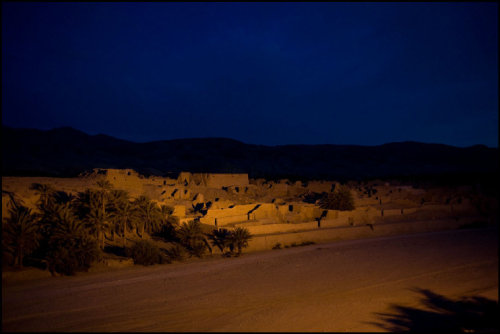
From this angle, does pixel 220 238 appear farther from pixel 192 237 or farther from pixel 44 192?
pixel 44 192

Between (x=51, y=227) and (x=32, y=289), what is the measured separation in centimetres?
244

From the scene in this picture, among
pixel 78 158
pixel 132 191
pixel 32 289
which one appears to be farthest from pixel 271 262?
pixel 78 158

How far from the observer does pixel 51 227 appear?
10148mm

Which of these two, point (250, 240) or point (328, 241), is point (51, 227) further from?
point (328, 241)

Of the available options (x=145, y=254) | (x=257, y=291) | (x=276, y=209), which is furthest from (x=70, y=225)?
(x=276, y=209)

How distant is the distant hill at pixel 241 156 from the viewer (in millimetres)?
45812

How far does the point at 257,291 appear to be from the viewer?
874cm

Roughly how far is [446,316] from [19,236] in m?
11.4

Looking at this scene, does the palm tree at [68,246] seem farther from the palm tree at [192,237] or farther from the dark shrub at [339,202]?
the dark shrub at [339,202]

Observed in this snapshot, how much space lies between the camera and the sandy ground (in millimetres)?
6762

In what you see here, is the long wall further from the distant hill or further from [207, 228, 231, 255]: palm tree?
the distant hill

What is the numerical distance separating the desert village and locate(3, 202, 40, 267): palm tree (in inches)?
36.6

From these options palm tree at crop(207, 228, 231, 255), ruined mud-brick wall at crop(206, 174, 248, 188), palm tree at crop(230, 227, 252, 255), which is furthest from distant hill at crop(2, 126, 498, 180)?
palm tree at crop(230, 227, 252, 255)

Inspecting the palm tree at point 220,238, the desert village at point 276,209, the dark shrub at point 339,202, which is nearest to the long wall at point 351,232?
the desert village at point 276,209
